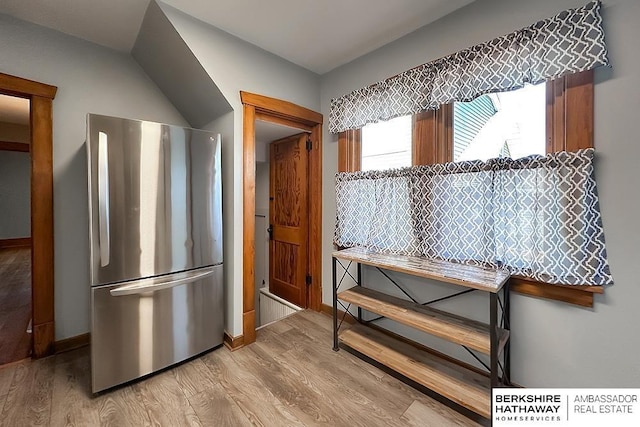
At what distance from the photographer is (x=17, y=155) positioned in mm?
5281

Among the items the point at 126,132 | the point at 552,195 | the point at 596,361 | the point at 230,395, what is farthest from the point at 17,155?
the point at 596,361

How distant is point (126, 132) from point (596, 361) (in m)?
3.01

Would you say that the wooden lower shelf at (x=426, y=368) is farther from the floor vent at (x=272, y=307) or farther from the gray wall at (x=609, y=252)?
the floor vent at (x=272, y=307)

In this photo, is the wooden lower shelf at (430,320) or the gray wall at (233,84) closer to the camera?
the wooden lower shelf at (430,320)

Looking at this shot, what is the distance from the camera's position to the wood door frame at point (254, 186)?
2137 mm

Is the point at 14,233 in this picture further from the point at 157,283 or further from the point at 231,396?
the point at 231,396

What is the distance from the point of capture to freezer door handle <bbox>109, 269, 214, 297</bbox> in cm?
161

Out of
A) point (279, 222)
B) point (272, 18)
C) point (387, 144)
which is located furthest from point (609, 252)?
point (279, 222)

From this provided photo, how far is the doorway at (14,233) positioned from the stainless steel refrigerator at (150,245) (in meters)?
1.07

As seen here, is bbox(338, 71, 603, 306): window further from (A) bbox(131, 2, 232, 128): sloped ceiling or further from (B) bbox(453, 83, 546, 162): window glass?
(A) bbox(131, 2, 232, 128): sloped ceiling

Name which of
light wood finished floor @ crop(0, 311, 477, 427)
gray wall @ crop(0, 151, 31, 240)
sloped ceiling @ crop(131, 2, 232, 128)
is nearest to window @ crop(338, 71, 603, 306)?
light wood finished floor @ crop(0, 311, 477, 427)

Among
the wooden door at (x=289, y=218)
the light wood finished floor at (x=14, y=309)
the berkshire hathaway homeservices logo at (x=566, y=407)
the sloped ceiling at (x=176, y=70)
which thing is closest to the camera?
the berkshire hathaway homeservices logo at (x=566, y=407)

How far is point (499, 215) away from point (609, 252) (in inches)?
19.4

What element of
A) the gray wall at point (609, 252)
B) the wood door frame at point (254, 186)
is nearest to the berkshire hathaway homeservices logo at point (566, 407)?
the gray wall at point (609, 252)
